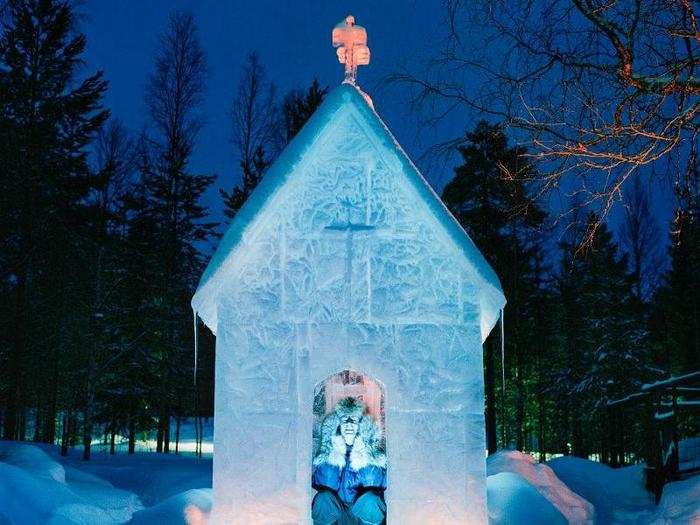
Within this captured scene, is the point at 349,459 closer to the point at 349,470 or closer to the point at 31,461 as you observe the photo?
the point at 349,470

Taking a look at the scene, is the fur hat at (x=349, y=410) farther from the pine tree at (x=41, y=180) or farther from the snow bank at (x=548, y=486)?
the pine tree at (x=41, y=180)

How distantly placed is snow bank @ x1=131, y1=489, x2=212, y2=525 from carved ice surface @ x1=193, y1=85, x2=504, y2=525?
528 mm

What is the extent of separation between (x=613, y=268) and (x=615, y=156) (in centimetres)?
2361

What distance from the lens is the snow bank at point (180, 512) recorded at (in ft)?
24.7

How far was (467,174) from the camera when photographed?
23.5 m

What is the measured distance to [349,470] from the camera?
7.82m

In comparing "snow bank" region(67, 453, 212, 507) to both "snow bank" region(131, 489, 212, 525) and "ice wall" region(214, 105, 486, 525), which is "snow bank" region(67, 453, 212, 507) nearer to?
"snow bank" region(131, 489, 212, 525)

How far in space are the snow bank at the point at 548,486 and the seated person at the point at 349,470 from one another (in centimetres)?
403

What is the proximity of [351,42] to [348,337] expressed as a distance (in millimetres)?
3687

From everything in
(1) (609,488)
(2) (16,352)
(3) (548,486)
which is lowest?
(1) (609,488)

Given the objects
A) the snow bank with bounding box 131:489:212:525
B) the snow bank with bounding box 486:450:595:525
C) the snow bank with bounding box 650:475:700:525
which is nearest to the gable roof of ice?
the snow bank with bounding box 131:489:212:525

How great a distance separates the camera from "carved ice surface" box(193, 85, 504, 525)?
23.6 ft

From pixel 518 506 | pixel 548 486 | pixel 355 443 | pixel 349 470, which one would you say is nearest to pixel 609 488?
pixel 548 486

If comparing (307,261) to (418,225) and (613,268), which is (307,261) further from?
(613,268)
